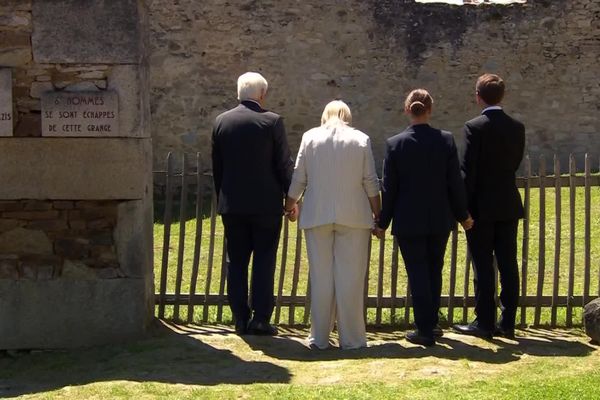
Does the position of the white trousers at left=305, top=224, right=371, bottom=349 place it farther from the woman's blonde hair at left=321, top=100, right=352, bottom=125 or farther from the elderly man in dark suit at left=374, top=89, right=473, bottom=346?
the woman's blonde hair at left=321, top=100, right=352, bottom=125

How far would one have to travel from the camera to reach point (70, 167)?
20.9 ft

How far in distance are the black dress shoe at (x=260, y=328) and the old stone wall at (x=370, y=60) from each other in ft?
30.0

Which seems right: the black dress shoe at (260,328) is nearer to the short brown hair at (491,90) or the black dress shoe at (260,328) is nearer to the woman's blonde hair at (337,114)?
the woman's blonde hair at (337,114)

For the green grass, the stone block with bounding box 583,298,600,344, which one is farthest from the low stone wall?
the stone block with bounding box 583,298,600,344

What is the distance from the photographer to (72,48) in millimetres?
6312

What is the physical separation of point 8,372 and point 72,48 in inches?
83.5

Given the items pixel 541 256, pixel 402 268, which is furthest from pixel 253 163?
pixel 402 268

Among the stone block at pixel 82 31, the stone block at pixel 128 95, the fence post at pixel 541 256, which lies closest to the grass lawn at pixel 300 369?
the fence post at pixel 541 256

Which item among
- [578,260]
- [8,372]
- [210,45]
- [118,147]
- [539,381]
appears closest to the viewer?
[539,381]

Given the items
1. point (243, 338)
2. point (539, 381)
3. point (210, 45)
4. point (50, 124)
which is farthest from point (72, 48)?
point (210, 45)

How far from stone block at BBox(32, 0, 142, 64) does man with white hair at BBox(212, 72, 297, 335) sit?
2.79ft

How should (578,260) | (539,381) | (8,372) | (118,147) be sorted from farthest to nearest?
(578,260) → (118,147) → (8,372) → (539,381)

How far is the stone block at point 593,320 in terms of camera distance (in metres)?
6.38

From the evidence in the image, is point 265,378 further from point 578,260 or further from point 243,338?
point 578,260
